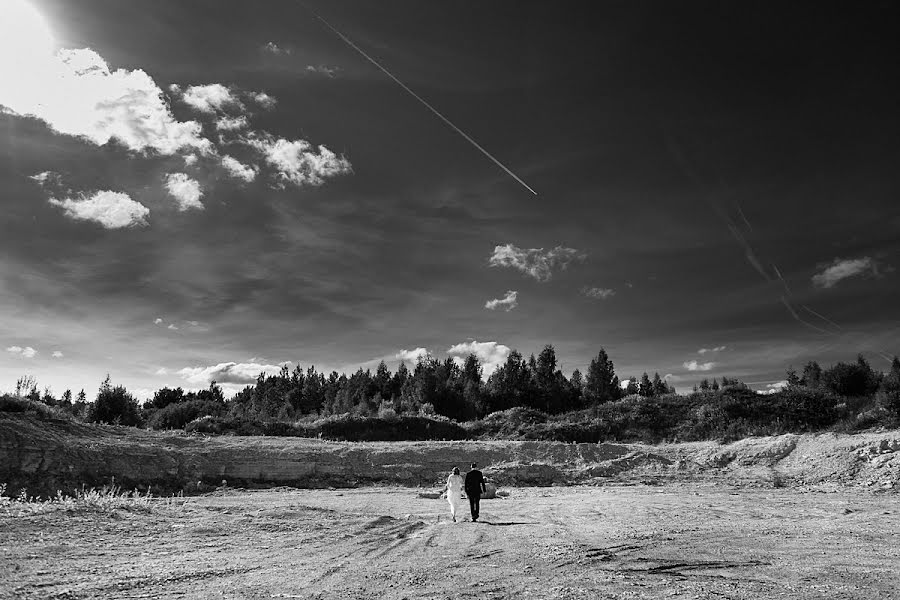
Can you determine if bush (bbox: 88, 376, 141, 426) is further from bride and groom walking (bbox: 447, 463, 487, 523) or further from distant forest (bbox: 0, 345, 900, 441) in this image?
bride and groom walking (bbox: 447, 463, 487, 523)

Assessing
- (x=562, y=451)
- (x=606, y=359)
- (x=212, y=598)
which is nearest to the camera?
(x=212, y=598)

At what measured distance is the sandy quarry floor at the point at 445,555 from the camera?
8711 millimetres

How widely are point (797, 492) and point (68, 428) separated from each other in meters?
39.4

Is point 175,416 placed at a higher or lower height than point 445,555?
higher

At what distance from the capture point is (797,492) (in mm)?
24031

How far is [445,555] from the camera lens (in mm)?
11195

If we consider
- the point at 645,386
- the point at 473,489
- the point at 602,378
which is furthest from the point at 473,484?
the point at 645,386

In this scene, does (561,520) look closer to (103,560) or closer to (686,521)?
(686,521)

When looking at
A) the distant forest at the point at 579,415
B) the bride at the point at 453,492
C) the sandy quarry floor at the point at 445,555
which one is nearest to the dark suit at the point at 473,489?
the bride at the point at 453,492

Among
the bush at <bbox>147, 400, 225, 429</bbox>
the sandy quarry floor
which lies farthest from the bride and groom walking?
the bush at <bbox>147, 400, 225, 429</bbox>

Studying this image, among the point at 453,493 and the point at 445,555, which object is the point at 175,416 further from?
the point at 445,555

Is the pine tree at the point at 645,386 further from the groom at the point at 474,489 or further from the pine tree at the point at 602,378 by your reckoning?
the groom at the point at 474,489

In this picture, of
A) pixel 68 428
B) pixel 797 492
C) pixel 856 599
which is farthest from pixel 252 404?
pixel 856 599

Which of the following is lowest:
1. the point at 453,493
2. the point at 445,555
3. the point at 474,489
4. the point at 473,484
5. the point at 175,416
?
the point at 445,555
